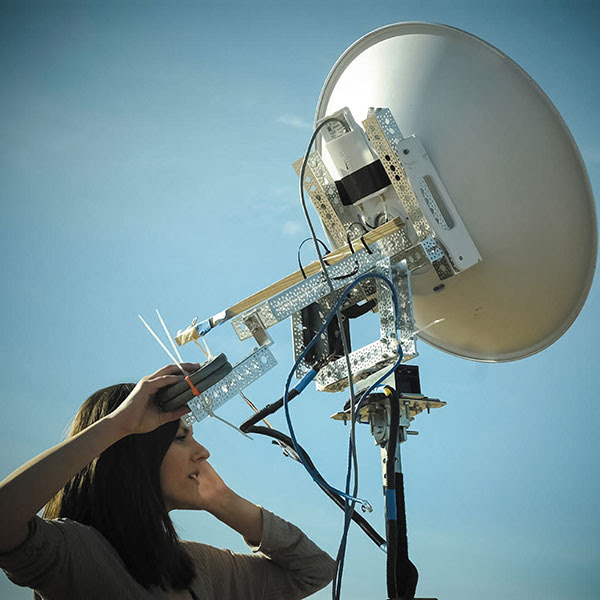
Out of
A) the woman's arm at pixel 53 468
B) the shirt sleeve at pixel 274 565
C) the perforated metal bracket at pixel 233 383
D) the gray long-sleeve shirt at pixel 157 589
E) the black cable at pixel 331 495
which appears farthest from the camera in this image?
the black cable at pixel 331 495

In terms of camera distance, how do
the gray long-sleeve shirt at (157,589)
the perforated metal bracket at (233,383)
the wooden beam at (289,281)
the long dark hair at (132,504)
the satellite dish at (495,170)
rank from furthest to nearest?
the satellite dish at (495,170)
the wooden beam at (289,281)
the perforated metal bracket at (233,383)
the long dark hair at (132,504)
the gray long-sleeve shirt at (157,589)

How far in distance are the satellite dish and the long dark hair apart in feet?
5.59

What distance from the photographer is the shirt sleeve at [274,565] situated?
87.8 inches

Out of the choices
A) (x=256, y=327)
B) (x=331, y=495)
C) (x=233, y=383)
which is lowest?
(x=331, y=495)

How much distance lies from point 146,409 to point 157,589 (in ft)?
1.75

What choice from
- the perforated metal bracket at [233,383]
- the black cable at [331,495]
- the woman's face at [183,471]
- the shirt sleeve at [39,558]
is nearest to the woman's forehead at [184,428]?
the woman's face at [183,471]

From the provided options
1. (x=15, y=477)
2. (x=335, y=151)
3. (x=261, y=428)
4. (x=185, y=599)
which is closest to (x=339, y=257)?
(x=335, y=151)

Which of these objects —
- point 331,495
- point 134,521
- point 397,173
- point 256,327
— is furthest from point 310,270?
point 134,521

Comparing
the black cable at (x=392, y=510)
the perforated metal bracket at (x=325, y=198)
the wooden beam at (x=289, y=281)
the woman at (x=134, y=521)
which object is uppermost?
the perforated metal bracket at (x=325, y=198)

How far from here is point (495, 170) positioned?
2.99m

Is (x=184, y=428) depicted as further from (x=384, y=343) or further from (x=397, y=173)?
(x=397, y=173)

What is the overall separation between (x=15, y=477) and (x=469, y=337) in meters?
2.65

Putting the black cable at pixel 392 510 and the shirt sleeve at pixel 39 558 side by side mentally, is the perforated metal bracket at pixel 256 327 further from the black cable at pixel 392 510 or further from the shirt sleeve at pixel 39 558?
the shirt sleeve at pixel 39 558

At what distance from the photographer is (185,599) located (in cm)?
195
